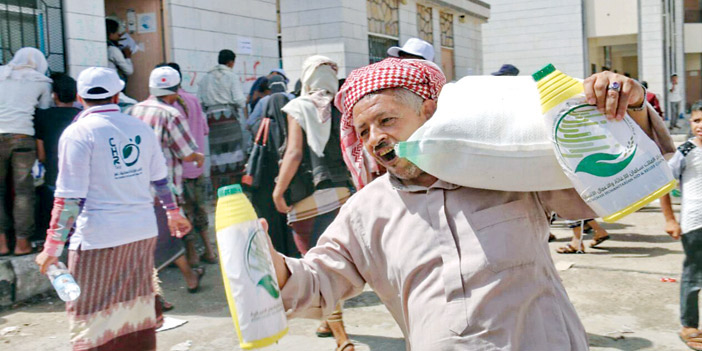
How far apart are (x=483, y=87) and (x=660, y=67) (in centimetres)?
2265

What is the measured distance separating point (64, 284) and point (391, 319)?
2475 mm

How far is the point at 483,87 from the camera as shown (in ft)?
5.29

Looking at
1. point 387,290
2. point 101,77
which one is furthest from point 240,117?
point 387,290

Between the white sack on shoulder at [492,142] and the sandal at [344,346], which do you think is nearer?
the white sack on shoulder at [492,142]

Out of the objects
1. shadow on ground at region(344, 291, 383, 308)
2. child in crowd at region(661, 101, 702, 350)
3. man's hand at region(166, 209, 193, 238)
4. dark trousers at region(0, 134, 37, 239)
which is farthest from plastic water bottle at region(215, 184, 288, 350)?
dark trousers at region(0, 134, 37, 239)

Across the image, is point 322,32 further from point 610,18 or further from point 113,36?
point 610,18

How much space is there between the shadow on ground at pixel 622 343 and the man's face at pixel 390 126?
3.02 meters

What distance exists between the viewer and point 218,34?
30.4ft

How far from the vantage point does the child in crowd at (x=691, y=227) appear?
13.2 feet

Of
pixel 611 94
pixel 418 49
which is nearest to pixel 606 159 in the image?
pixel 611 94

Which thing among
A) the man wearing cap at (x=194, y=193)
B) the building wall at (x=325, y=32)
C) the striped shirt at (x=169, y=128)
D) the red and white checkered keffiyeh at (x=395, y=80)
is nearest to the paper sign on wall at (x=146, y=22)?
the man wearing cap at (x=194, y=193)

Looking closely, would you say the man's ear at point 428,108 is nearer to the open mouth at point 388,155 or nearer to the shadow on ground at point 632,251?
the open mouth at point 388,155

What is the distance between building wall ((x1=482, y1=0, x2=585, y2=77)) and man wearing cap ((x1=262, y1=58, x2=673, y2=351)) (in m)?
22.3

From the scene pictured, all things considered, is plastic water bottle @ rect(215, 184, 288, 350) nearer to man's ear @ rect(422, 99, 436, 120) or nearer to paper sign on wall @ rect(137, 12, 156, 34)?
man's ear @ rect(422, 99, 436, 120)
